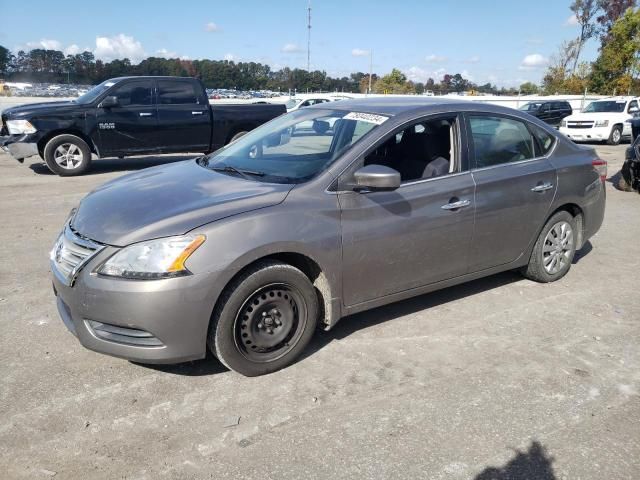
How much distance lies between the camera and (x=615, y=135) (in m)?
19.8

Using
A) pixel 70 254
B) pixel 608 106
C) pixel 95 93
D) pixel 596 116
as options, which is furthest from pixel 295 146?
pixel 608 106

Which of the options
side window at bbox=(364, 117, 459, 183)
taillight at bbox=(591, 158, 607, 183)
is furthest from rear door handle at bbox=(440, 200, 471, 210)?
taillight at bbox=(591, 158, 607, 183)

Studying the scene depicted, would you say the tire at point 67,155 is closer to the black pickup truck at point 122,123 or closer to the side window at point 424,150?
the black pickup truck at point 122,123

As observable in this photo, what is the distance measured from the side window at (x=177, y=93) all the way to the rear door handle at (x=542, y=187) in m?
8.88

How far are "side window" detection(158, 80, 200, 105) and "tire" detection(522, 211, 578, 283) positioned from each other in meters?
8.84

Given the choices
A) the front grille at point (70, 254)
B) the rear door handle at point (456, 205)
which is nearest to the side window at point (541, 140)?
the rear door handle at point (456, 205)

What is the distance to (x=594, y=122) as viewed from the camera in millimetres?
19641

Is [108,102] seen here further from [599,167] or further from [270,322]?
[599,167]

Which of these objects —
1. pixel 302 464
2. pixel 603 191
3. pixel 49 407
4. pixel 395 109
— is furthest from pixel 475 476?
pixel 603 191

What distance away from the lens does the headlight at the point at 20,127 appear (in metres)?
10.2

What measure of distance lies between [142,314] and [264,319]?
28.8 inches

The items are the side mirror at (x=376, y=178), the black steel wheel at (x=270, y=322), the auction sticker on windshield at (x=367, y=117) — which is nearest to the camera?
the black steel wheel at (x=270, y=322)

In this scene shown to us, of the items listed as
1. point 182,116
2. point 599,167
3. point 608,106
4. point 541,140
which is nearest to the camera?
point 541,140

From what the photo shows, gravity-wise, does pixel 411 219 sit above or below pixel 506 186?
below
